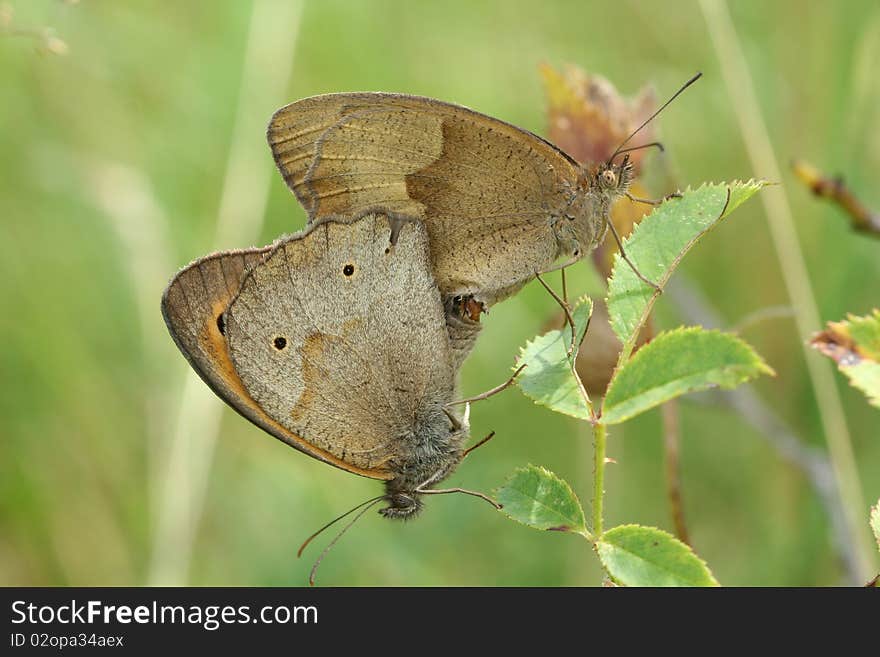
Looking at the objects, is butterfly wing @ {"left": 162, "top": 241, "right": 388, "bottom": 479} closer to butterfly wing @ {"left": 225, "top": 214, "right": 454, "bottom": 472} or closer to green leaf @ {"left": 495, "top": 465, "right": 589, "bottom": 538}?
butterfly wing @ {"left": 225, "top": 214, "right": 454, "bottom": 472}

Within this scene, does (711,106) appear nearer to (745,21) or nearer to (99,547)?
(745,21)

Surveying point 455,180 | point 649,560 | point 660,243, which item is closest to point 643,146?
point 455,180

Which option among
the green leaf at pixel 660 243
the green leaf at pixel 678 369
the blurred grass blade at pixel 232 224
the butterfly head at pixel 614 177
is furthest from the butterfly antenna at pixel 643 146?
the blurred grass blade at pixel 232 224

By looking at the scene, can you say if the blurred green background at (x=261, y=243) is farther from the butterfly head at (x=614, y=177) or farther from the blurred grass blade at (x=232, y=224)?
the butterfly head at (x=614, y=177)

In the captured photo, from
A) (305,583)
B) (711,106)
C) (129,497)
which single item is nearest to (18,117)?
(129,497)

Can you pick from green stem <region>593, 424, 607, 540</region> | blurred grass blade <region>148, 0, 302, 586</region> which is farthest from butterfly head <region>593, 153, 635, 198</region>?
blurred grass blade <region>148, 0, 302, 586</region>

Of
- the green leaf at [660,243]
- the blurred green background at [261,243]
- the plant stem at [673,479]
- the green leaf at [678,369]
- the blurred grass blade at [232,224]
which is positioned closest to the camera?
the green leaf at [678,369]
